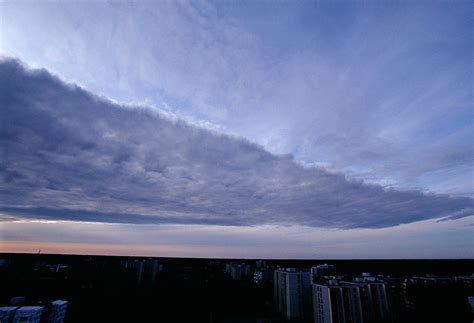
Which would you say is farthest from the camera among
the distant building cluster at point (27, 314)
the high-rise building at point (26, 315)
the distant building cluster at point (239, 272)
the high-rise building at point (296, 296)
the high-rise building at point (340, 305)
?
the distant building cluster at point (239, 272)

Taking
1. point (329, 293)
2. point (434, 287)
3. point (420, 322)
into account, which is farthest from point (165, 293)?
point (434, 287)

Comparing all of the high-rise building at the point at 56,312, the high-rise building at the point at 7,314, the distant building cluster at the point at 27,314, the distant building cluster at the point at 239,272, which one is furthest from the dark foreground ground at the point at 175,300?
the distant building cluster at the point at 239,272

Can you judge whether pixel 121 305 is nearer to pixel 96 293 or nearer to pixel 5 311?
pixel 96 293

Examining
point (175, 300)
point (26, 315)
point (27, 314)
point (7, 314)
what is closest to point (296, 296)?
point (175, 300)

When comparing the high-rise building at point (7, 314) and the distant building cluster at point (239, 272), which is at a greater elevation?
the high-rise building at point (7, 314)

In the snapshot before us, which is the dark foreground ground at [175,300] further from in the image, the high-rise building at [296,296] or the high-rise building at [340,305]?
the high-rise building at [340,305]

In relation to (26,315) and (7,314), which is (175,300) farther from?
(7,314)

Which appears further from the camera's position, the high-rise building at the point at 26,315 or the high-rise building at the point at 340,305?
the high-rise building at the point at 340,305

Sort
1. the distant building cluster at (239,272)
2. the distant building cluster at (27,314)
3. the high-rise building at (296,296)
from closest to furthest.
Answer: the distant building cluster at (27,314) < the high-rise building at (296,296) < the distant building cluster at (239,272)
